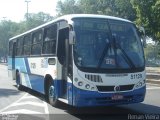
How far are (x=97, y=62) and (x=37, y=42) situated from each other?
18.4ft

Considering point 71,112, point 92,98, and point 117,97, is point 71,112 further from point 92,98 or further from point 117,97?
point 117,97

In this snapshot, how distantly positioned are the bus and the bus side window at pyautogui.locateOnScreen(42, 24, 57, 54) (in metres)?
0.15

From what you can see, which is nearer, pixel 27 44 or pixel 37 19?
pixel 27 44

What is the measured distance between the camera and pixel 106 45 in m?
12.0

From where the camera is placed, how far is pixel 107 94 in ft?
38.0

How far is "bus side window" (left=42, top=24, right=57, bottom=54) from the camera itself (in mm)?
14031

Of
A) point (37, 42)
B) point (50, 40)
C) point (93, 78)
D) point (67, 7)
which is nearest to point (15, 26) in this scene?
point (67, 7)

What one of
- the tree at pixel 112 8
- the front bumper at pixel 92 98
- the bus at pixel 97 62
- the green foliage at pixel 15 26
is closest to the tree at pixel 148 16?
the tree at pixel 112 8

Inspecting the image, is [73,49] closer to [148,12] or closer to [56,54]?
[56,54]

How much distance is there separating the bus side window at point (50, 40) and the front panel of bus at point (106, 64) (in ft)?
6.28

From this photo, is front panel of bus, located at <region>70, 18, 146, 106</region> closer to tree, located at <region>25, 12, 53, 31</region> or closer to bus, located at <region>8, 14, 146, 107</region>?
bus, located at <region>8, 14, 146, 107</region>

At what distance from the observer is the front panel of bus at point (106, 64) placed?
37.9 ft

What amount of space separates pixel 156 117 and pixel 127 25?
10.0 feet

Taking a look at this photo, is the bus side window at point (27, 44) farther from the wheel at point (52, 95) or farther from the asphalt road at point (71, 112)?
the wheel at point (52, 95)
